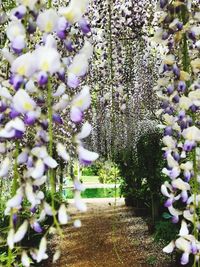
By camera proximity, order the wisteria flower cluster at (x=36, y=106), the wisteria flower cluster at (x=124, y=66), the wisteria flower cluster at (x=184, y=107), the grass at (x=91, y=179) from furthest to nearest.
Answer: the grass at (x=91, y=179), the wisteria flower cluster at (x=124, y=66), the wisteria flower cluster at (x=184, y=107), the wisteria flower cluster at (x=36, y=106)

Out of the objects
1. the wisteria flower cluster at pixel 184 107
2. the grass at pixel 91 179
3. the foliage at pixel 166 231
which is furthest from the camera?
the grass at pixel 91 179

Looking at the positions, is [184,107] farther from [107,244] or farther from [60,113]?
[107,244]

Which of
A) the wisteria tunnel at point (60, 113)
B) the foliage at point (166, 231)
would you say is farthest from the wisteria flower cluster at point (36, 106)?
the foliage at point (166, 231)

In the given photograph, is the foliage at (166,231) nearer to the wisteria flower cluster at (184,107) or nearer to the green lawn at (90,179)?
the wisteria flower cluster at (184,107)

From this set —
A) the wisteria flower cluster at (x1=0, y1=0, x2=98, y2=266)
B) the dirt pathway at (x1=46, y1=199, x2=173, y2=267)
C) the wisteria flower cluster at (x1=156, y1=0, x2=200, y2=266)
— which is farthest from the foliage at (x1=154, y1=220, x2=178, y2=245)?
the wisteria flower cluster at (x1=0, y1=0, x2=98, y2=266)

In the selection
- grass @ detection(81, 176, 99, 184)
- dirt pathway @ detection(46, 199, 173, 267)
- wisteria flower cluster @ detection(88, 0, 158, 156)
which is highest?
wisteria flower cluster @ detection(88, 0, 158, 156)

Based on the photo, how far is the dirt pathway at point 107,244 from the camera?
6.75m

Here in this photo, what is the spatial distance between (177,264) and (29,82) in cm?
528

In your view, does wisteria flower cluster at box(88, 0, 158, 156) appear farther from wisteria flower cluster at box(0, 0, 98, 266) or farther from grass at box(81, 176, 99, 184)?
grass at box(81, 176, 99, 184)

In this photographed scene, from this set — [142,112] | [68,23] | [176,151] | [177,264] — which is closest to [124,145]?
[142,112]

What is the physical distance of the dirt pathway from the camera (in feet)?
22.2

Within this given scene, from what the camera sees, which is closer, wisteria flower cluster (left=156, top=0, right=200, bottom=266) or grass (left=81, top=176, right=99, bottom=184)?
wisteria flower cluster (left=156, top=0, right=200, bottom=266)

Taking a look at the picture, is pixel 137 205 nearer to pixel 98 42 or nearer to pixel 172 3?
pixel 98 42

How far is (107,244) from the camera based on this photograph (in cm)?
773
